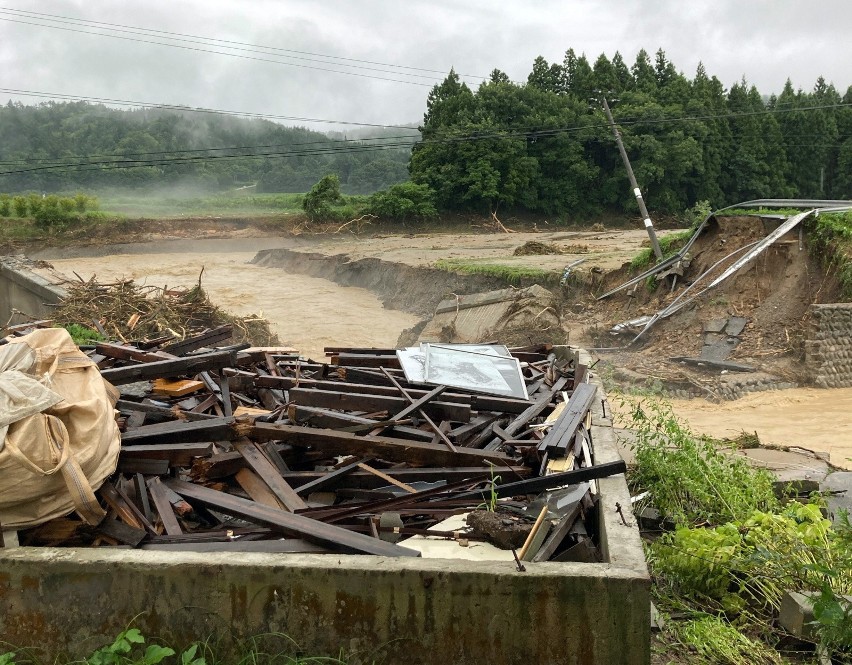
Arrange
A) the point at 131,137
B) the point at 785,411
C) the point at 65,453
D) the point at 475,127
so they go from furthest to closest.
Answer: the point at 131,137
the point at 475,127
the point at 785,411
the point at 65,453

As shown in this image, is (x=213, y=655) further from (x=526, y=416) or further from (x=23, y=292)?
(x=23, y=292)

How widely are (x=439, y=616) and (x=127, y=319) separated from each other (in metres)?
11.0

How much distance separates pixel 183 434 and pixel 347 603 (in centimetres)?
184

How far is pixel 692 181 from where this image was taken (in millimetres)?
50344

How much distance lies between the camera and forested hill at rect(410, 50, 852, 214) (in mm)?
43500

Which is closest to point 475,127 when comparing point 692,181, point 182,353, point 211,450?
point 692,181

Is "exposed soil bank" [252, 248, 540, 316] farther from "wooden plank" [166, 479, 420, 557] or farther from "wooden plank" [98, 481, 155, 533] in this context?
"wooden plank" [98, 481, 155, 533]

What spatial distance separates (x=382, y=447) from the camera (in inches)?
200

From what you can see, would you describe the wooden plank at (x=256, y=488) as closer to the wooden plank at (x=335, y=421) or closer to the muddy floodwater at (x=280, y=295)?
the wooden plank at (x=335, y=421)

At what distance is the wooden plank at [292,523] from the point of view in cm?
396

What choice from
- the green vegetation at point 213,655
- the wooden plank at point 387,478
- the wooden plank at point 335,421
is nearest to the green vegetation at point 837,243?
the wooden plank at point 335,421

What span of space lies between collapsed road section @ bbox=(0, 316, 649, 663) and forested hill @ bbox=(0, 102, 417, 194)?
58530 millimetres

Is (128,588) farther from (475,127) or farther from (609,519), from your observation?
(475,127)

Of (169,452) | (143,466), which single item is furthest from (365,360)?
(143,466)
